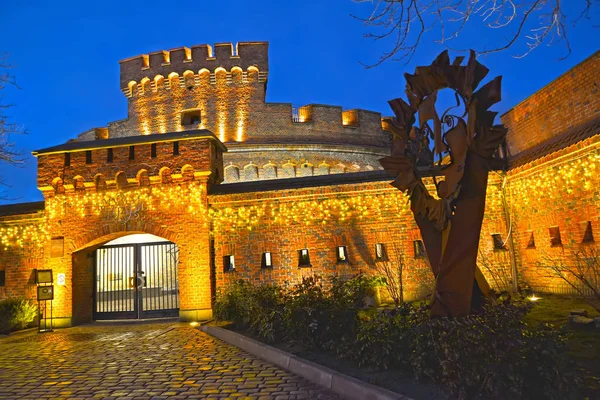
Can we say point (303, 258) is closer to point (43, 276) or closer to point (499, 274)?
point (499, 274)

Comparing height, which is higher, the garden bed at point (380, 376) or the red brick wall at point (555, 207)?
the red brick wall at point (555, 207)

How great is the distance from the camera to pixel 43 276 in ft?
37.4

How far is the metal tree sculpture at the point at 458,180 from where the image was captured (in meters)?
4.74

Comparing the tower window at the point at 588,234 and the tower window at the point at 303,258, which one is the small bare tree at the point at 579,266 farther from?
the tower window at the point at 303,258

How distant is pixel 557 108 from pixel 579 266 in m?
4.72

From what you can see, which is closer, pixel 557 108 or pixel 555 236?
pixel 555 236

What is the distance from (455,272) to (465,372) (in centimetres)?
136

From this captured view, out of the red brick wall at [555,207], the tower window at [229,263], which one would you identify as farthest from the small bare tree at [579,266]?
the tower window at [229,263]

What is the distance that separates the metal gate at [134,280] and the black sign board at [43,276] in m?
1.82

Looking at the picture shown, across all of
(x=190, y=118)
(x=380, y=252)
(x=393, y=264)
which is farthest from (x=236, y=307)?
(x=190, y=118)

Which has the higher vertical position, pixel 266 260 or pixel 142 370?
pixel 266 260

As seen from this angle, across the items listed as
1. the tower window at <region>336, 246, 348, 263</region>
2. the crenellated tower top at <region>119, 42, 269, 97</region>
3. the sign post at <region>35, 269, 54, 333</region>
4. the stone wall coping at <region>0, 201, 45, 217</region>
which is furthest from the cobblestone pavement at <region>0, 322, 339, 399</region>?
the crenellated tower top at <region>119, 42, 269, 97</region>

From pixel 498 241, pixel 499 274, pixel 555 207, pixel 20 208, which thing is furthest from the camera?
pixel 20 208

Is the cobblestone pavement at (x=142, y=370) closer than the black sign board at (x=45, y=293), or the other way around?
the cobblestone pavement at (x=142, y=370)
